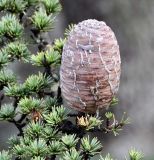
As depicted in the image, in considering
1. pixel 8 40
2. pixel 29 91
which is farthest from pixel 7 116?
pixel 8 40

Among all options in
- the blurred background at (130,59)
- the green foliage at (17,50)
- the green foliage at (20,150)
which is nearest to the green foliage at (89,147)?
the green foliage at (20,150)

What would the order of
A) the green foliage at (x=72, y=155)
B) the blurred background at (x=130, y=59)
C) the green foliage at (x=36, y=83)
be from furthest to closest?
the blurred background at (x=130, y=59) < the green foliage at (x=36, y=83) < the green foliage at (x=72, y=155)

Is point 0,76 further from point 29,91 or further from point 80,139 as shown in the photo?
point 80,139

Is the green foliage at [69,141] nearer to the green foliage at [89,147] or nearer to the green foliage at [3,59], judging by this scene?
the green foliage at [89,147]

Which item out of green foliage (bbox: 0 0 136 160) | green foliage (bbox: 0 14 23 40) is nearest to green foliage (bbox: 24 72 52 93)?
green foliage (bbox: 0 0 136 160)

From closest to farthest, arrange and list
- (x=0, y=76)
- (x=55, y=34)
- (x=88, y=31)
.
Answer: (x=88, y=31) → (x=0, y=76) → (x=55, y=34)

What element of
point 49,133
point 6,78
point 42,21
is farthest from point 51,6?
point 49,133

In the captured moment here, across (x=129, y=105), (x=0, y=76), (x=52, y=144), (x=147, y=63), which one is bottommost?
(x=129, y=105)
